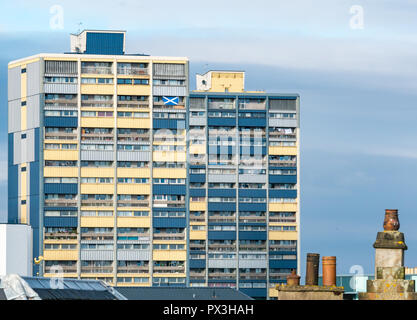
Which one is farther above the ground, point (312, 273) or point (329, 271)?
point (329, 271)

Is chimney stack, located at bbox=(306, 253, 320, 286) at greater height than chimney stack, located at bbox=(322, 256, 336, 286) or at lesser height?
lesser

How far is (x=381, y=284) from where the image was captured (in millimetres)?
58312

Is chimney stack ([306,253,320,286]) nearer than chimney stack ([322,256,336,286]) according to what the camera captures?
No

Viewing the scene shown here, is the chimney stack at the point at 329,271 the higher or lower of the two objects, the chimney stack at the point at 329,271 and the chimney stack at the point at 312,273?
the higher

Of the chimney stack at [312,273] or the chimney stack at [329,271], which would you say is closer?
the chimney stack at [329,271]

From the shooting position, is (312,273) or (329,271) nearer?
(329,271)

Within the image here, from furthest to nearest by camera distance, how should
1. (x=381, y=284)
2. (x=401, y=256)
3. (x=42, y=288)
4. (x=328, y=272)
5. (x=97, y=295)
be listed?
(x=97, y=295), (x=42, y=288), (x=328, y=272), (x=401, y=256), (x=381, y=284)
